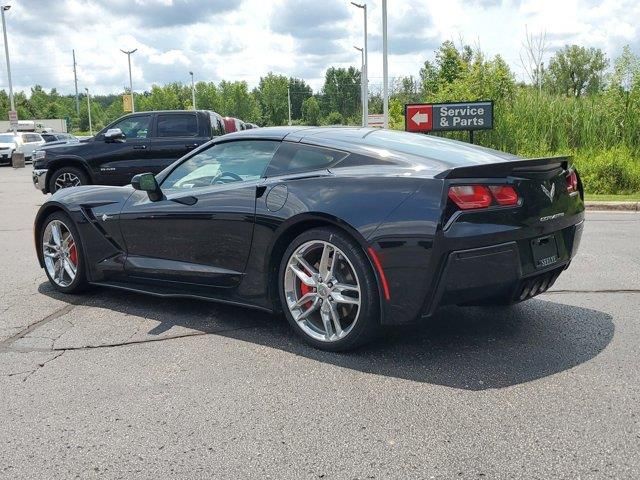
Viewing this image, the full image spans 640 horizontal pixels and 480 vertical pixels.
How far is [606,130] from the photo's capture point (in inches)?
656

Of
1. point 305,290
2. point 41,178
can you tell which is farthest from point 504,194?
point 41,178

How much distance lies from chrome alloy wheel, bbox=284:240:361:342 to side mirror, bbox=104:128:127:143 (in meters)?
10.1

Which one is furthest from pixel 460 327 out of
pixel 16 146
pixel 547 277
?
pixel 16 146

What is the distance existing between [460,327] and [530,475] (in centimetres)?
196

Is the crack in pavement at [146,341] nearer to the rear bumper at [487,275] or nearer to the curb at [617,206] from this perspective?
the rear bumper at [487,275]

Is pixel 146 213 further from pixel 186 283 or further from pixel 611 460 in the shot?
pixel 611 460

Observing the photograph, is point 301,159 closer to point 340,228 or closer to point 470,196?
point 340,228

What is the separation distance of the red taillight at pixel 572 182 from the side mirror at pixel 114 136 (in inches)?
415

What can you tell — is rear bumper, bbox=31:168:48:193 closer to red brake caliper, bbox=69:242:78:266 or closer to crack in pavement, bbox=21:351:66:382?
red brake caliper, bbox=69:242:78:266

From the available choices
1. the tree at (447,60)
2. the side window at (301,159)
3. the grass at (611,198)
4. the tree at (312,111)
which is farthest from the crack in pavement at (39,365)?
the tree at (312,111)

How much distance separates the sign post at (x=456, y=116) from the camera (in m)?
14.6

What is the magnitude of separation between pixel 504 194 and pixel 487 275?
1.55 feet

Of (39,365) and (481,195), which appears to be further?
(39,365)

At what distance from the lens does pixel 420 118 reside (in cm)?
1492
